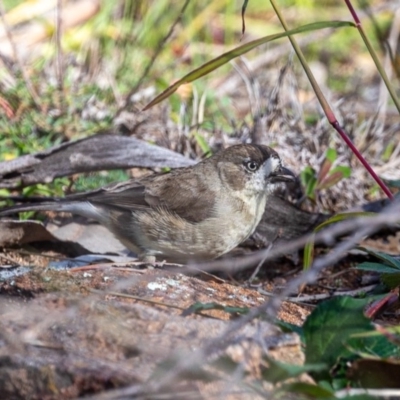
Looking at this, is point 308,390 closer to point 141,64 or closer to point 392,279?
point 392,279

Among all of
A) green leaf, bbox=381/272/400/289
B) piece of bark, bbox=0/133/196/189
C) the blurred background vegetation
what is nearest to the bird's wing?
piece of bark, bbox=0/133/196/189

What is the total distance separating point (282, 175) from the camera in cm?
459

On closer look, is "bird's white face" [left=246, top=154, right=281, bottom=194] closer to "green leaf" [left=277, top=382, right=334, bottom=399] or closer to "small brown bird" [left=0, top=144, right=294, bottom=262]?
"small brown bird" [left=0, top=144, right=294, bottom=262]

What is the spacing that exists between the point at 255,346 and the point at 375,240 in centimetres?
249

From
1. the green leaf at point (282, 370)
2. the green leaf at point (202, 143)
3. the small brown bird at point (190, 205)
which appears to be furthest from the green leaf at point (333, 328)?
the green leaf at point (202, 143)

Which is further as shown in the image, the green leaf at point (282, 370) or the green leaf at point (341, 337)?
the green leaf at point (341, 337)

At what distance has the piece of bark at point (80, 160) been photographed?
480 cm

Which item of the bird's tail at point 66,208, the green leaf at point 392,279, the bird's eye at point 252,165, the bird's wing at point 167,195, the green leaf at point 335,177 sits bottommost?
the bird's tail at point 66,208

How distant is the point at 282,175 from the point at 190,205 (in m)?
0.56

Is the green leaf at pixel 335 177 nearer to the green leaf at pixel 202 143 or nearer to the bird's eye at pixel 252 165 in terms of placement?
the bird's eye at pixel 252 165

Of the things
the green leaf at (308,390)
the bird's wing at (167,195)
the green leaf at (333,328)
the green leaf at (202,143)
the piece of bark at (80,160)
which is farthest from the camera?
the green leaf at (202,143)

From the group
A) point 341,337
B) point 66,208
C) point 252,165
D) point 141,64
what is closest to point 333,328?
point 341,337

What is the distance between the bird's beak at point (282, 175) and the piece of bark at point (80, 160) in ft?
2.35

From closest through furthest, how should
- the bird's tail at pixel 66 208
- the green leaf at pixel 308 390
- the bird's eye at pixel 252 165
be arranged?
1. the green leaf at pixel 308 390
2. the bird's tail at pixel 66 208
3. the bird's eye at pixel 252 165
